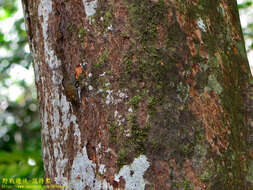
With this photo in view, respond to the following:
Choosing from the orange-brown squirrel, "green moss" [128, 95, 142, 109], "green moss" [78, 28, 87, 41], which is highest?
"green moss" [78, 28, 87, 41]

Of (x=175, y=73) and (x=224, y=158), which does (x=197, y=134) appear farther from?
(x=175, y=73)

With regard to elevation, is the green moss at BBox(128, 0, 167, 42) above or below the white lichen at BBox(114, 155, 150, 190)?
above

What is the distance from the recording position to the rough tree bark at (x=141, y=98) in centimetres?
106

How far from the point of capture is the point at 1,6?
4914mm

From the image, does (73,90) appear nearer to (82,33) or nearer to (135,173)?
(82,33)

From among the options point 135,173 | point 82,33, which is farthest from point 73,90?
point 135,173

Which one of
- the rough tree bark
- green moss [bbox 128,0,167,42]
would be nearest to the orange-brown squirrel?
the rough tree bark

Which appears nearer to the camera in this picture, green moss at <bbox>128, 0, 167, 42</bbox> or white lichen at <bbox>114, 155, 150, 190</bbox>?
white lichen at <bbox>114, 155, 150, 190</bbox>

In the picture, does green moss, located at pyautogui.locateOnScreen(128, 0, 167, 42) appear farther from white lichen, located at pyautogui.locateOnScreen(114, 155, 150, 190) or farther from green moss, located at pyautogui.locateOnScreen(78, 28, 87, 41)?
white lichen, located at pyautogui.locateOnScreen(114, 155, 150, 190)

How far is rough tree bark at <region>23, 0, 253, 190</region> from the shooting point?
1062 millimetres

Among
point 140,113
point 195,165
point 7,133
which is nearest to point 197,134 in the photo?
point 195,165

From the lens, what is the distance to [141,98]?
43.1 inches

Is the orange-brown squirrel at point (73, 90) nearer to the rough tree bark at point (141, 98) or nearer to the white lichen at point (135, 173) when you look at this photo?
the rough tree bark at point (141, 98)

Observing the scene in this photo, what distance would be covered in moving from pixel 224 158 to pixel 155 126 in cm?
29
